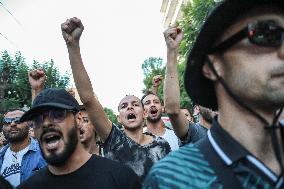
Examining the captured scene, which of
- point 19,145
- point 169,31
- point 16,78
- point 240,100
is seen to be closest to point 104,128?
point 169,31

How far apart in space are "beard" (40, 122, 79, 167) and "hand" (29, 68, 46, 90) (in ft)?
3.85

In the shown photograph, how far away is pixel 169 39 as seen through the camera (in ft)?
10.9

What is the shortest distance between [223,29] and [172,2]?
5561cm

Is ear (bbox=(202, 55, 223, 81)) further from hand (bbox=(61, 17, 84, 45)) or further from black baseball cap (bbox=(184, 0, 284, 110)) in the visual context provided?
hand (bbox=(61, 17, 84, 45))

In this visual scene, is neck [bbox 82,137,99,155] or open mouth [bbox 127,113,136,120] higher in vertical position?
open mouth [bbox 127,113,136,120]

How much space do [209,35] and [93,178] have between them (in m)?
1.59

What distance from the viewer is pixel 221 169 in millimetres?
1574

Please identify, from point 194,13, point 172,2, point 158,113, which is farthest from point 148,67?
point 158,113

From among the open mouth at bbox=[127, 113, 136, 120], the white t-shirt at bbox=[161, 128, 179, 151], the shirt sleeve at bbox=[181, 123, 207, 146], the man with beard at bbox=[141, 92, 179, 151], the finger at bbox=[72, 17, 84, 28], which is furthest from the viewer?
the man with beard at bbox=[141, 92, 179, 151]

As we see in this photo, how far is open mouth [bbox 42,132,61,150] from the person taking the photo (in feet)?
11.0

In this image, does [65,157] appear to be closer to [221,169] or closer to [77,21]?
[77,21]

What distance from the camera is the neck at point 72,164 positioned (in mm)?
3156

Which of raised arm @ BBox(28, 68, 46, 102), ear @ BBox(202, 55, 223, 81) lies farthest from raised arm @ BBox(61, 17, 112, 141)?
ear @ BBox(202, 55, 223, 81)

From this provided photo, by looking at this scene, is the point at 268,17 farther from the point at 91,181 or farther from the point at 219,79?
the point at 91,181
